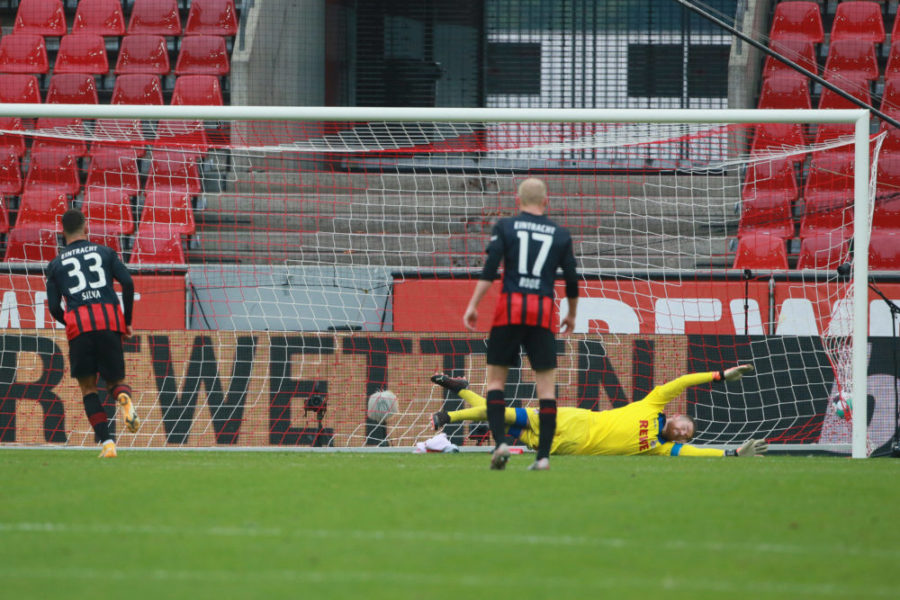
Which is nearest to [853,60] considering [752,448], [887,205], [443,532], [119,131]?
[887,205]

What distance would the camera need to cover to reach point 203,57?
16219 millimetres

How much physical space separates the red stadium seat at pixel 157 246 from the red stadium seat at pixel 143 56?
4.54 m

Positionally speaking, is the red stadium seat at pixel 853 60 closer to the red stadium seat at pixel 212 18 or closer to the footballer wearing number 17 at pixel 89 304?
the red stadium seat at pixel 212 18

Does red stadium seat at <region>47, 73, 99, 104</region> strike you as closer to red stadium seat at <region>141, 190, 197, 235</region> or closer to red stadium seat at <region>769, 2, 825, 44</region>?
red stadium seat at <region>141, 190, 197, 235</region>

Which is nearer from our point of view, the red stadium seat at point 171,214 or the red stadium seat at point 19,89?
the red stadium seat at point 171,214

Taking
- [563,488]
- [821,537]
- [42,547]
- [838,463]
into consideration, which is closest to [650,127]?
[838,463]

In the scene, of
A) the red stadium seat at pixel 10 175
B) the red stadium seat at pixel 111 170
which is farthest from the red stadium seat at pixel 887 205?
the red stadium seat at pixel 10 175

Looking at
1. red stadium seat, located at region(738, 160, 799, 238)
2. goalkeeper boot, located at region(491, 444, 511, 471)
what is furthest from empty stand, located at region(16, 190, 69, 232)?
goalkeeper boot, located at region(491, 444, 511, 471)

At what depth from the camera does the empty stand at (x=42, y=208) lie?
13.8 m

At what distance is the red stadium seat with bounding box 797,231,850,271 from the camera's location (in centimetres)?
1202

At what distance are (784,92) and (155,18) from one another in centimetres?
937

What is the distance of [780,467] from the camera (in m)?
7.10

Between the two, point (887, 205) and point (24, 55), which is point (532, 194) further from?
point (24, 55)

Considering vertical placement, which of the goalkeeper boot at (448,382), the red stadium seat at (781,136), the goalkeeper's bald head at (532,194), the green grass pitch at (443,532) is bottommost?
the green grass pitch at (443,532)
